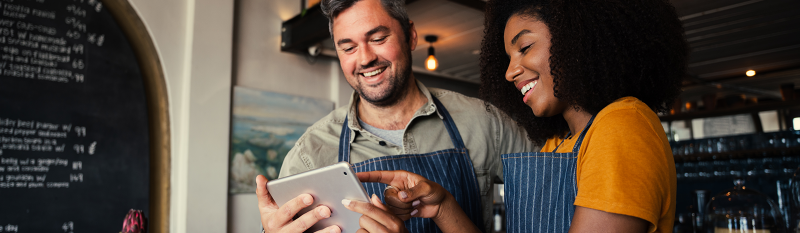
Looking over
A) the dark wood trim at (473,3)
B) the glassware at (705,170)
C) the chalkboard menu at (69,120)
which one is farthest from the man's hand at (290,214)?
the glassware at (705,170)

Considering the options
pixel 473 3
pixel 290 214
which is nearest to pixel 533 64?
pixel 290 214

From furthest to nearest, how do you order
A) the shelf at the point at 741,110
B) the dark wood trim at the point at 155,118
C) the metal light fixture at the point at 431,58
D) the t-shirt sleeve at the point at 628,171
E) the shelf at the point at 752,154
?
1. the shelf at the point at 741,110
2. the metal light fixture at the point at 431,58
3. the shelf at the point at 752,154
4. the dark wood trim at the point at 155,118
5. the t-shirt sleeve at the point at 628,171

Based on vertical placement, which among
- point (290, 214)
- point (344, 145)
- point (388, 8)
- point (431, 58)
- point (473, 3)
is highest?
point (473, 3)

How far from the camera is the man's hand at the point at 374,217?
1001mm

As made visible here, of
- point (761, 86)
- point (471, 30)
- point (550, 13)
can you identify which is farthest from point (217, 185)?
point (761, 86)

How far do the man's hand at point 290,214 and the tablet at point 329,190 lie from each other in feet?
0.06

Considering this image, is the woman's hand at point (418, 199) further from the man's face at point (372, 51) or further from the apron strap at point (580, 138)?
the man's face at point (372, 51)

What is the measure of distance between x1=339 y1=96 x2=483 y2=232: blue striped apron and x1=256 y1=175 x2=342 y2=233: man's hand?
0.40 m

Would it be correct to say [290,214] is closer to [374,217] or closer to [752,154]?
[374,217]

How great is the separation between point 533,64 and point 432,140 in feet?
1.84

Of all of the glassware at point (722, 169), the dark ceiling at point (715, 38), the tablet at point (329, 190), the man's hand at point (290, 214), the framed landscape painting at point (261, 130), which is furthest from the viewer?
the glassware at point (722, 169)

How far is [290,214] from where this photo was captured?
1096mm

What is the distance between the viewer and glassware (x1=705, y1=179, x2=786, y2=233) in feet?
5.76

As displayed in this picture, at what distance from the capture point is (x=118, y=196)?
2988mm
